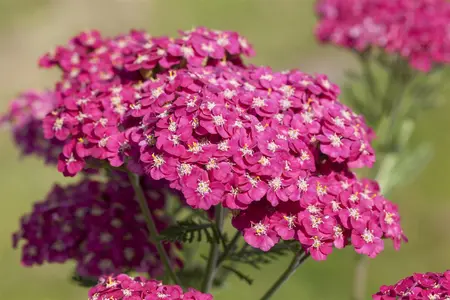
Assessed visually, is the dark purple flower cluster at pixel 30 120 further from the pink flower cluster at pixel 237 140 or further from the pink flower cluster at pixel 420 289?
the pink flower cluster at pixel 420 289

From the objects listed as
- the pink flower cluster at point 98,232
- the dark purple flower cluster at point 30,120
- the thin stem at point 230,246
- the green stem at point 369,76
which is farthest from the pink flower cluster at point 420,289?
the green stem at point 369,76

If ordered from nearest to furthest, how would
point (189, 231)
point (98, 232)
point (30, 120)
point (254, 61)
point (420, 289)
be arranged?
point (420, 289)
point (189, 231)
point (98, 232)
point (30, 120)
point (254, 61)

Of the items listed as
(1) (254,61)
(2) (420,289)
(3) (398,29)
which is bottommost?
(2) (420,289)

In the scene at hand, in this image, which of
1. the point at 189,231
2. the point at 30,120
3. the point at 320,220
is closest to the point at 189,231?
the point at 189,231

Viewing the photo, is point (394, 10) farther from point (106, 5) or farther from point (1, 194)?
point (106, 5)

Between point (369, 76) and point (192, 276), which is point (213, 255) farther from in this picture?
point (369, 76)
